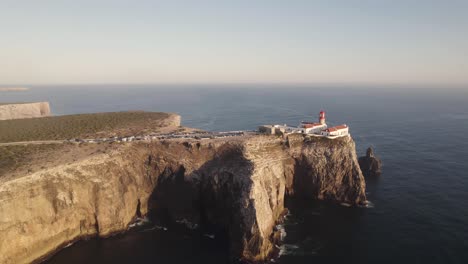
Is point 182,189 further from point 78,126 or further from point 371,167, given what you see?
point 371,167

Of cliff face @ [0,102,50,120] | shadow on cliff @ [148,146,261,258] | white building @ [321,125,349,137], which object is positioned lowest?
shadow on cliff @ [148,146,261,258]

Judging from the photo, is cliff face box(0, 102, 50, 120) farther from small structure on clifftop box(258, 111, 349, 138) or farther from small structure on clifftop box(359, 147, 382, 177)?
small structure on clifftop box(359, 147, 382, 177)

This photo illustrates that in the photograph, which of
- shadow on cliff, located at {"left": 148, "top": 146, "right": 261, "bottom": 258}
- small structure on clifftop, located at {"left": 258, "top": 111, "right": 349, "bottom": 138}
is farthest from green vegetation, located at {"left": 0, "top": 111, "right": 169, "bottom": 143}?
small structure on clifftop, located at {"left": 258, "top": 111, "right": 349, "bottom": 138}

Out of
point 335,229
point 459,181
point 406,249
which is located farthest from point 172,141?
point 459,181

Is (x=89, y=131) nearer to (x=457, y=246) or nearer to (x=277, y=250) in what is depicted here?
(x=277, y=250)

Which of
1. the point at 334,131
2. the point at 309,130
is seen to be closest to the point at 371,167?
the point at 334,131
